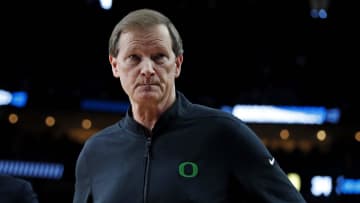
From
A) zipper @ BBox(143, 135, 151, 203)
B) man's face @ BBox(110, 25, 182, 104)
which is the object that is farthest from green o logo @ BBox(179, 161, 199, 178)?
man's face @ BBox(110, 25, 182, 104)

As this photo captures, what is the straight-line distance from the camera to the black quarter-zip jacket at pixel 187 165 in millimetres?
Answer: 1845

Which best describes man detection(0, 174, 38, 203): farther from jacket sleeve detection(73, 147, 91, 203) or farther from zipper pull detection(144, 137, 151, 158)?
zipper pull detection(144, 137, 151, 158)

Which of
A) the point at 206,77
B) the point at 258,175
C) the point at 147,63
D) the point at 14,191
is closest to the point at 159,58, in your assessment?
the point at 147,63

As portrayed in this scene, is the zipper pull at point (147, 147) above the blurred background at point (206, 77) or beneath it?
beneath

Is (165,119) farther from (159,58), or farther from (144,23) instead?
(144,23)

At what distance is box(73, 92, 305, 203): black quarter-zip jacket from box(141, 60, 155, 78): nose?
→ 0.15 m

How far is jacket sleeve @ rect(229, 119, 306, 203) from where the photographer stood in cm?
183

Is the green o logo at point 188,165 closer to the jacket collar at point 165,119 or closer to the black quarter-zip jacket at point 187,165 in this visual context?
the black quarter-zip jacket at point 187,165

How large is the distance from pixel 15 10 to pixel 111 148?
1114 cm

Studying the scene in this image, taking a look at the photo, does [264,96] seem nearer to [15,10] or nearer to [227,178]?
[15,10]

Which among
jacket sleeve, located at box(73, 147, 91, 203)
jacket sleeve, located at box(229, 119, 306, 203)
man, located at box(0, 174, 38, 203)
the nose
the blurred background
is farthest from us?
the blurred background

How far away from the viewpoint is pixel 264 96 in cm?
1375

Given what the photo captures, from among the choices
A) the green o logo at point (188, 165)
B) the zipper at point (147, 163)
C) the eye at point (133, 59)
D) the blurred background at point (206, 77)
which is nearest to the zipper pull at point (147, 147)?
the zipper at point (147, 163)

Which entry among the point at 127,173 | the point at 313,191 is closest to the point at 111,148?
the point at 127,173
